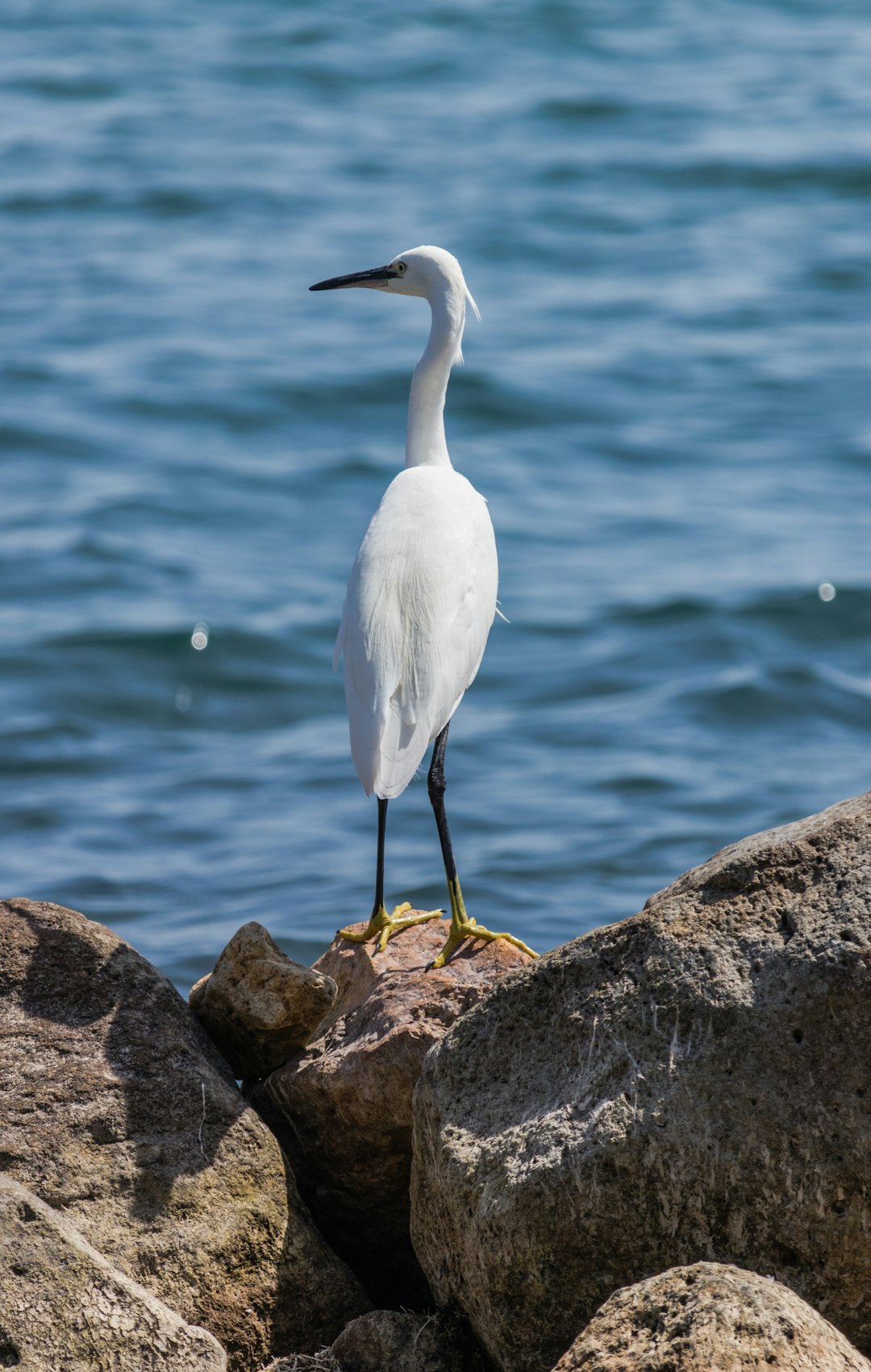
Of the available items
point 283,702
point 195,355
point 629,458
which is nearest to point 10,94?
point 195,355

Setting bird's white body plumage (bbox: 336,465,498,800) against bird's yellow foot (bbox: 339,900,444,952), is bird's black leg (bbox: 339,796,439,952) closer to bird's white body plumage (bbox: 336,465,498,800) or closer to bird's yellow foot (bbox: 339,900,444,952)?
bird's yellow foot (bbox: 339,900,444,952)

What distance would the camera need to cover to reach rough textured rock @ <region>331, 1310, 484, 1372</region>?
328cm

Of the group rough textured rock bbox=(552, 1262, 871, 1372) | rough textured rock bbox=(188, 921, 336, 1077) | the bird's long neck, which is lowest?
rough textured rock bbox=(188, 921, 336, 1077)

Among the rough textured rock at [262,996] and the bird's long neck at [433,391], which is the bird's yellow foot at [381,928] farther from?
the bird's long neck at [433,391]

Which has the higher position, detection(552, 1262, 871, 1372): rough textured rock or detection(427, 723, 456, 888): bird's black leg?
detection(552, 1262, 871, 1372): rough textured rock

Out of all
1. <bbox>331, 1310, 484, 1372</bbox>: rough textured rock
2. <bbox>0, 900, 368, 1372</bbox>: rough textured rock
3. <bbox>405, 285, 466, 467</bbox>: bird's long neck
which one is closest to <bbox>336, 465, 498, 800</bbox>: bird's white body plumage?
<bbox>405, 285, 466, 467</bbox>: bird's long neck

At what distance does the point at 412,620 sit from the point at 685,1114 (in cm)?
237

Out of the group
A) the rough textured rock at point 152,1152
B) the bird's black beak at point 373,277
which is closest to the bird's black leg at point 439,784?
the rough textured rock at point 152,1152

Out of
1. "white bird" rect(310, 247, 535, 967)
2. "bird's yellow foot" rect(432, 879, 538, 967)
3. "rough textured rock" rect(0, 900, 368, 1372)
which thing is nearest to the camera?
"rough textured rock" rect(0, 900, 368, 1372)

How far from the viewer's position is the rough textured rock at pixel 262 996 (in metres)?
4.03

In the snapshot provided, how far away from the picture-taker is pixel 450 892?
494cm

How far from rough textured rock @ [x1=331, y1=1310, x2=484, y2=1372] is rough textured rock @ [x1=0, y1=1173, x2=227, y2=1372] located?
453 millimetres

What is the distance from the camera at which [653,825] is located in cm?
942

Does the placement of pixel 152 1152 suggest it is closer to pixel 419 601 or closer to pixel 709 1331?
pixel 709 1331
